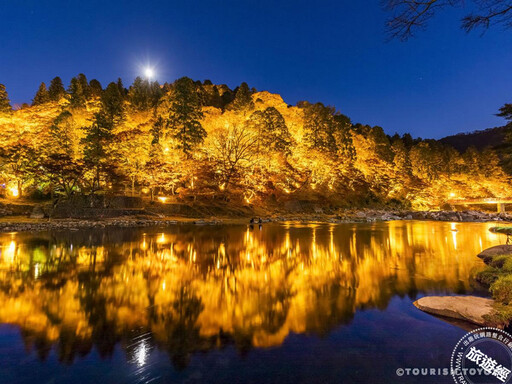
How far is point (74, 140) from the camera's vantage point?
3716cm

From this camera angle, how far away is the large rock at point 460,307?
6.11 meters

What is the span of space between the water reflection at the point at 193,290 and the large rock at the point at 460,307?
1.07m

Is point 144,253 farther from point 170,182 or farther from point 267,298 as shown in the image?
point 170,182

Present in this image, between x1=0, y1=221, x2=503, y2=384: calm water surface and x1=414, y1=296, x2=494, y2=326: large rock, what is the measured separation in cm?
40

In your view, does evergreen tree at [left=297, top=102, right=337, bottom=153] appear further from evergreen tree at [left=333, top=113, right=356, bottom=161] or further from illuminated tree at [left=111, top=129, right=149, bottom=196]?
illuminated tree at [left=111, top=129, right=149, bottom=196]

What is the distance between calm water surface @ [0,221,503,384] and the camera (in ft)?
14.5

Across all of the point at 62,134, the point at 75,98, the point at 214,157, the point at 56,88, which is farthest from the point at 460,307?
the point at 56,88

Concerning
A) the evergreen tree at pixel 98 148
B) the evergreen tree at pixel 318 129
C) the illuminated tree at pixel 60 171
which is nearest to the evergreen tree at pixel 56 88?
the evergreen tree at pixel 98 148

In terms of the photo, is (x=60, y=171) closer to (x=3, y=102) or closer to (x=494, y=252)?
(x=3, y=102)

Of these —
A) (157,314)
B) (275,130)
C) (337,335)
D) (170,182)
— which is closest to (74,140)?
(170,182)

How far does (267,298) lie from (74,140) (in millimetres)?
40488

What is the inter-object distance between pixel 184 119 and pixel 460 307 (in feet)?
126

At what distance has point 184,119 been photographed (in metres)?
38.9

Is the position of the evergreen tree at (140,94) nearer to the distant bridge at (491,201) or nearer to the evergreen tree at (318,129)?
the evergreen tree at (318,129)
